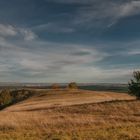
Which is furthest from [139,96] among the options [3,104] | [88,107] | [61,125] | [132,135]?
[3,104]

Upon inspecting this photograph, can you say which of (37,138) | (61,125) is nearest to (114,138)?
(37,138)

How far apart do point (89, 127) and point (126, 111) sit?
13368 millimetres

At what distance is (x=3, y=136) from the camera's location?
2609 cm

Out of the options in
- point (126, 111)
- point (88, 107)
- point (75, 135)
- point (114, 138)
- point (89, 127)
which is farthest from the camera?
point (88, 107)

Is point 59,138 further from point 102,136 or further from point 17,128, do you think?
point 17,128

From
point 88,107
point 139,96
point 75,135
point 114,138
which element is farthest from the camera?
point 139,96

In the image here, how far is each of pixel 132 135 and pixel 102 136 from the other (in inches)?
85.5

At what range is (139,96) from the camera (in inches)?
2539

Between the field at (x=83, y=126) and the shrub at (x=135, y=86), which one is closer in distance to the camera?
the field at (x=83, y=126)

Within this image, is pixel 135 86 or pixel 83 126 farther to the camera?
pixel 135 86

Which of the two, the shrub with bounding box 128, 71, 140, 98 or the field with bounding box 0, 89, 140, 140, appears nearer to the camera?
the field with bounding box 0, 89, 140, 140

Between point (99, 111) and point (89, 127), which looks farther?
point (99, 111)

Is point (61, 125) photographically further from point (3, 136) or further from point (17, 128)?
point (3, 136)

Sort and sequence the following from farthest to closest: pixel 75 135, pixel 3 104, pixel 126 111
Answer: pixel 3 104
pixel 126 111
pixel 75 135
